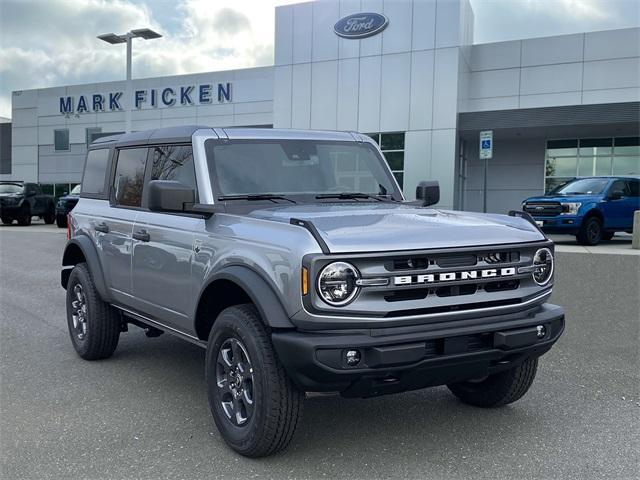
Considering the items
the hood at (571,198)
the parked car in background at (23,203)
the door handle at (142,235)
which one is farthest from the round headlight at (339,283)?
the parked car in background at (23,203)

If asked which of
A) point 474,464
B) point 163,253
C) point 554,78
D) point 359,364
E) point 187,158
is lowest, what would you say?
point 474,464

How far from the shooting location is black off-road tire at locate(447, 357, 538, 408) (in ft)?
13.6

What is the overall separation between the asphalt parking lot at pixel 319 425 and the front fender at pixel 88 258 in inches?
28.3

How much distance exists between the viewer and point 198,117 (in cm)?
3450

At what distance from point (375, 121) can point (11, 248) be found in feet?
45.5

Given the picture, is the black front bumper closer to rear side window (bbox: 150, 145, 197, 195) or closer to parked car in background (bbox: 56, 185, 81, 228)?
rear side window (bbox: 150, 145, 197, 195)

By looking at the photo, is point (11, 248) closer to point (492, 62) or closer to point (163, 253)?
point (163, 253)

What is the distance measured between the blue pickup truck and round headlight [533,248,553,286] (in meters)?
11.3

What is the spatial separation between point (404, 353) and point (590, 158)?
23885mm

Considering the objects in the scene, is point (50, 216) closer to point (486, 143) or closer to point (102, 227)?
point (486, 143)

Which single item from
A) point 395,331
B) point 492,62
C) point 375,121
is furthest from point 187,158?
point 492,62

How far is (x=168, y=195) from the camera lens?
12.6 feet

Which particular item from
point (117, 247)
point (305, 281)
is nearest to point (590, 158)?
point (117, 247)

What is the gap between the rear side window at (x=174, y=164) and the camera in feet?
14.8
